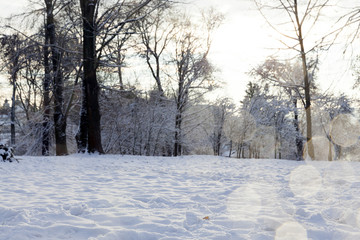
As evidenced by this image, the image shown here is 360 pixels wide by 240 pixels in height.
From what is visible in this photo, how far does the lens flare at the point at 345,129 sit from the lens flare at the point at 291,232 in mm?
28688

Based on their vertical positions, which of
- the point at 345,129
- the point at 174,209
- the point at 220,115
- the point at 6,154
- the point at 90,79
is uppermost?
the point at 220,115

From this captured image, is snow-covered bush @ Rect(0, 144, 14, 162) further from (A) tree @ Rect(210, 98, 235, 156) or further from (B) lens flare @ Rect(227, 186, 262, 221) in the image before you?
(A) tree @ Rect(210, 98, 235, 156)

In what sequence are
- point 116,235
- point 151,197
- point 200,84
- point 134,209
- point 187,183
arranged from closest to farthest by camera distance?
point 116,235 < point 134,209 < point 151,197 < point 187,183 < point 200,84

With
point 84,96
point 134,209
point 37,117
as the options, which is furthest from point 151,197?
point 37,117

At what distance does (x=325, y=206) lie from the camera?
11.6ft

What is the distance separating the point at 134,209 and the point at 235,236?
134cm

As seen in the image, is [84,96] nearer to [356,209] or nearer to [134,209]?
[134,209]

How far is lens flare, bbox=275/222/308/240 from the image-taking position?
2.54 m

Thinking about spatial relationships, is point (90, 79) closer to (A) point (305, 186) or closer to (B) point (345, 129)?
(A) point (305, 186)

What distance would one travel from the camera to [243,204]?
3.70 meters

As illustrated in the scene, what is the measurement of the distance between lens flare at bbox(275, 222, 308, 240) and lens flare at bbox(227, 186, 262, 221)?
409 mm

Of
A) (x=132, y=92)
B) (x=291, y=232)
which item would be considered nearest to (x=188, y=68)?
(x=132, y=92)

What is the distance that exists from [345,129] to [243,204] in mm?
31306

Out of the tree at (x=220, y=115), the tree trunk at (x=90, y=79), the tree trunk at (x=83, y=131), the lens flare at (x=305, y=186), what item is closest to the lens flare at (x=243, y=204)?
the lens flare at (x=305, y=186)
